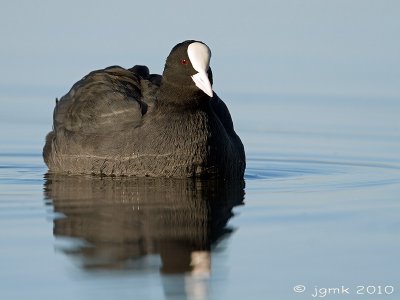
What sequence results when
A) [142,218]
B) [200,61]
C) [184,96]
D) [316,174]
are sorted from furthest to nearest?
[316,174], [184,96], [200,61], [142,218]

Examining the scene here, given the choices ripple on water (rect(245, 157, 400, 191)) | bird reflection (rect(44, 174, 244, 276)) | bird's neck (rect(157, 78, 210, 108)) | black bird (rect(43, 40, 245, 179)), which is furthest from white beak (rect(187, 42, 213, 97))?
ripple on water (rect(245, 157, 400, 191))

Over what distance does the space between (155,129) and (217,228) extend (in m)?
2.25

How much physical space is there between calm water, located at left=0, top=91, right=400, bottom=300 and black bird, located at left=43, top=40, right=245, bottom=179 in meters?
0.19

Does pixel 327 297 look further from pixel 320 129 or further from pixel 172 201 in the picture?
pixel 320 129

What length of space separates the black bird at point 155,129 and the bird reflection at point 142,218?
14cm

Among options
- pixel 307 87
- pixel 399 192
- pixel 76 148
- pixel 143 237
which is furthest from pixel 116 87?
pixel 307 87

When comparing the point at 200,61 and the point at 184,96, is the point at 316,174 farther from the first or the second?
the point at 200,61

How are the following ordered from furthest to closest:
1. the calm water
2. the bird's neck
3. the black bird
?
the bird's neck → the black bird → the calm water

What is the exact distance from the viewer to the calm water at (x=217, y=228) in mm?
6484

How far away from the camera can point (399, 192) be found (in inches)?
380

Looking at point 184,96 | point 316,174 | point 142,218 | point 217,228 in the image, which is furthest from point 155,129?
point 217,228

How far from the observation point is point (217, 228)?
26.1 feet

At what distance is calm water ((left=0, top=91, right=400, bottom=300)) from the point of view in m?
6.48

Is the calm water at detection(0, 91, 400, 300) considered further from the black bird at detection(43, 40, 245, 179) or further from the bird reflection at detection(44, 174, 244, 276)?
the black bird at detection(43, 40, 245, 179)
